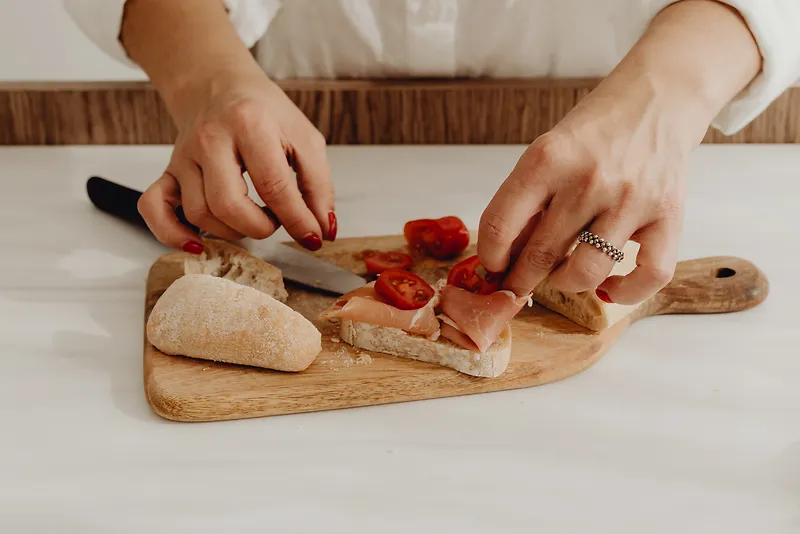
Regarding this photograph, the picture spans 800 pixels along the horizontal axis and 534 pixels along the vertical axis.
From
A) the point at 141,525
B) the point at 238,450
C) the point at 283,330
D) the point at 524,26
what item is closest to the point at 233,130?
the point at 283,330

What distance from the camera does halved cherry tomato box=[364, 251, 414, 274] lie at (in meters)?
1.46

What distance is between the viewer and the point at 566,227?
1.10m

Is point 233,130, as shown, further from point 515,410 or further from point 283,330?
point 515,410

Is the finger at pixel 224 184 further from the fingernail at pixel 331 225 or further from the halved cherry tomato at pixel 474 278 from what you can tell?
the halved cherry tomato at pixel 474 278

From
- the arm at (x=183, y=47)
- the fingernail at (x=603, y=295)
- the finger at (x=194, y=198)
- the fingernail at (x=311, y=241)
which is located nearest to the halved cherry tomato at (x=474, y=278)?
the fingernail at (x=603, y=295)

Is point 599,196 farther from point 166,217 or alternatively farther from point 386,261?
point 166,217

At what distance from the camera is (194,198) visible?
4.49 ft

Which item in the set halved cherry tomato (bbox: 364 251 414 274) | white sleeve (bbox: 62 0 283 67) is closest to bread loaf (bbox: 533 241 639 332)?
halved cherry tomato (bbox: 364 251 414 274)

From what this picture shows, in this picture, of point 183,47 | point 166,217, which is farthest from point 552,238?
point 183,47

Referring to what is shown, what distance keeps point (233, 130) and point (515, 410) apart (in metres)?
0.63

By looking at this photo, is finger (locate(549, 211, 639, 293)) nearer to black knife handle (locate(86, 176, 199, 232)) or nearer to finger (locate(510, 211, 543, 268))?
finger (locate(510, 211, 543, 268))

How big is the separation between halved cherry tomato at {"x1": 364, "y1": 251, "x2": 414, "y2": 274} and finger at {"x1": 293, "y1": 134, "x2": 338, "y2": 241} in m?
0.09

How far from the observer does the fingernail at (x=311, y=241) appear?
55.8 inches

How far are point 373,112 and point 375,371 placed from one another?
3.51 ft
